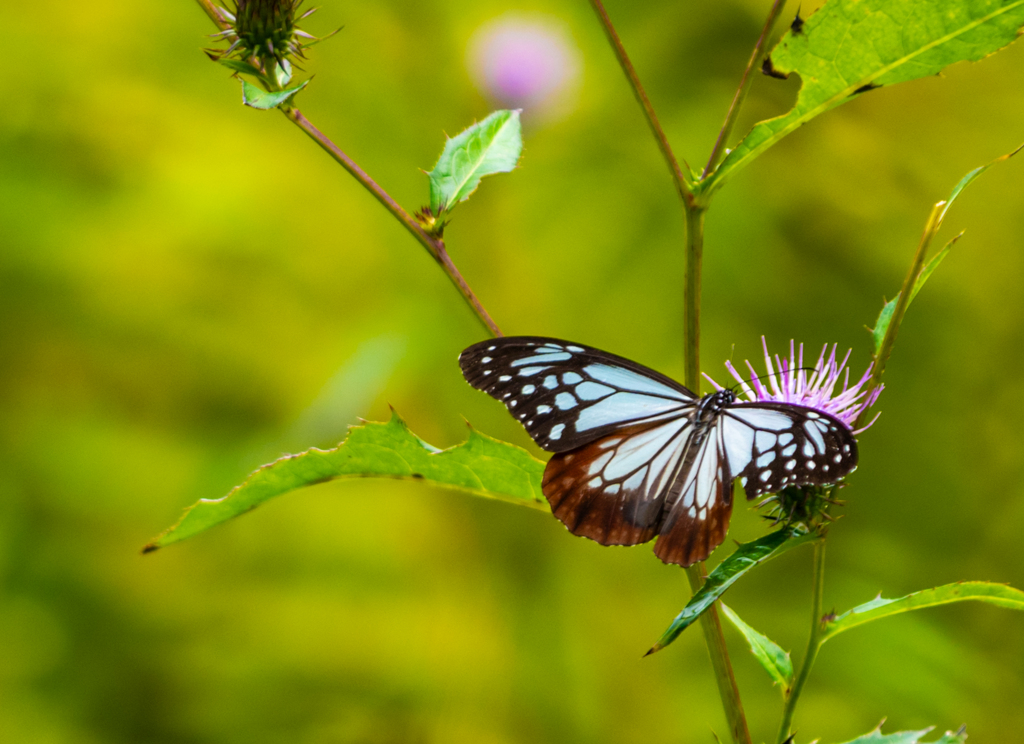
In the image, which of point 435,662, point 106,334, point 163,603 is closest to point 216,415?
point 106,334

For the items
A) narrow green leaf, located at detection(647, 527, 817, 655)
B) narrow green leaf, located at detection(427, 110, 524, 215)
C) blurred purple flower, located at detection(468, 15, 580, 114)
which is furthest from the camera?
blurred purple flower, located at detection(468, 15, 580, 114)

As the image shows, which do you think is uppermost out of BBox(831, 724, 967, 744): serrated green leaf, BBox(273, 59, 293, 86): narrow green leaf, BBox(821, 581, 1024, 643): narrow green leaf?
BBox(273, 59, 293, 86): narrow green leaf

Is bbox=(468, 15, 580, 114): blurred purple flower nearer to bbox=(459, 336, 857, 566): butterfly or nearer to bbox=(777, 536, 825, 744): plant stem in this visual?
bbox=(459, 336, 857, 566): butterfly

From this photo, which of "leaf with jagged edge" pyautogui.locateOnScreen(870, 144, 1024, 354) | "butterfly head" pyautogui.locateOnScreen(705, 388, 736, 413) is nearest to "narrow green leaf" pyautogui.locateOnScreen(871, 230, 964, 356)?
"leaf with jagged edge" pyautogui.locateOnScreen(870, 144, 1024, 354)

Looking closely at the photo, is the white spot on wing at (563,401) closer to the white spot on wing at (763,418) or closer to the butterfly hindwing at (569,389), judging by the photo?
the butterfly hindwing at (569,389)

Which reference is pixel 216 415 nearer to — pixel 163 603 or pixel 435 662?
pixel 163 603

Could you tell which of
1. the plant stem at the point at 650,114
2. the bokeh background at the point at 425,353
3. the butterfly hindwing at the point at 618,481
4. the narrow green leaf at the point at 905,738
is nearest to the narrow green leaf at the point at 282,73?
the plant stem at the point at 650,114

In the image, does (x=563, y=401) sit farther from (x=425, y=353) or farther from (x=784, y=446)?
(x=425, y=353)
